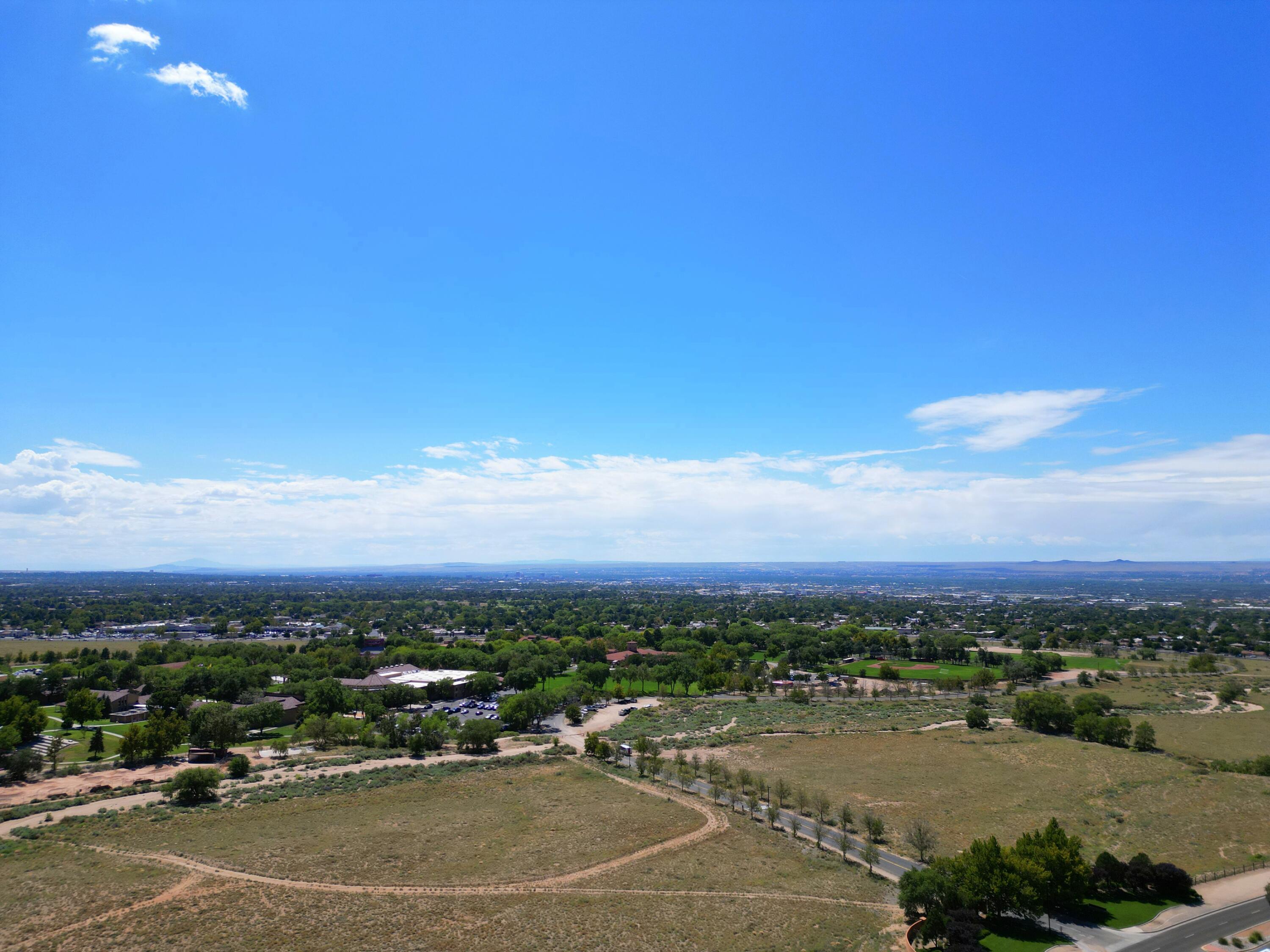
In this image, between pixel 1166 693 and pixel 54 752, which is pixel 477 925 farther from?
pixel 1166 693

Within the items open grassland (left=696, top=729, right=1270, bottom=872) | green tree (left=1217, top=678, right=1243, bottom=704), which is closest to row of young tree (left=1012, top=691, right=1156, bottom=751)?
open grassland (left=696, top=729, right=1270, bottom=872)

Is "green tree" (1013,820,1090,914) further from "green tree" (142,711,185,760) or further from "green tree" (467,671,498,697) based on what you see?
"green tree" (467,671,498,697)

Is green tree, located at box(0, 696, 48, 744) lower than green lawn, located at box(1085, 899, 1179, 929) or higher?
higher

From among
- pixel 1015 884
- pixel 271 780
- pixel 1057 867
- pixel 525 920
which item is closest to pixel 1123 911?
pixel 1057 867

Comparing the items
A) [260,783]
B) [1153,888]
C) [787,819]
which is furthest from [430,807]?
[1153,888]

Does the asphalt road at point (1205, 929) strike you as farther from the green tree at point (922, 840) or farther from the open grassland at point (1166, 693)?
the open grassland at point (1166, 693)

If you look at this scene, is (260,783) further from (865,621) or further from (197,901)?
(865,621)

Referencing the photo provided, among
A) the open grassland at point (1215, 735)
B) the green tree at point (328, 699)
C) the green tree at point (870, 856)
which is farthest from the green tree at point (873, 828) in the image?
the green tree at point (328, 699)
